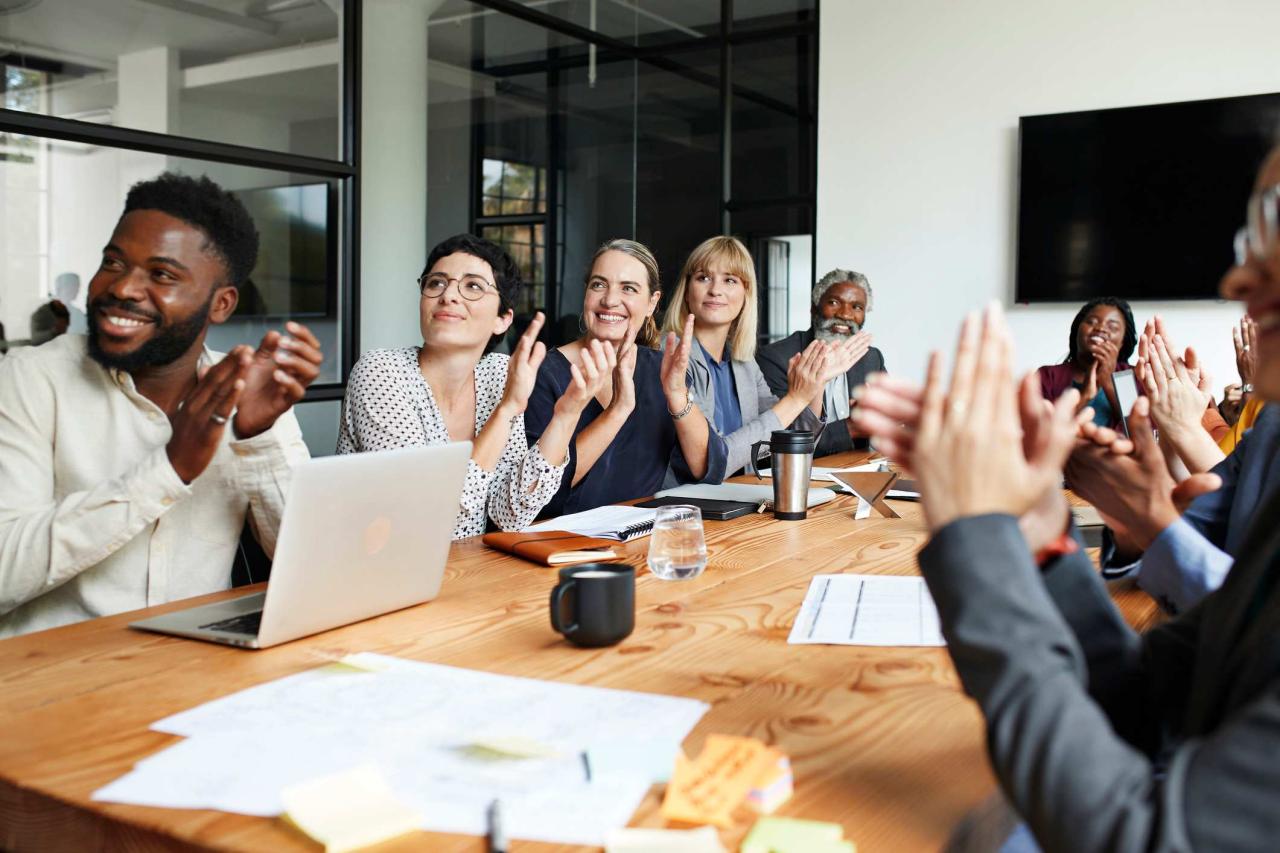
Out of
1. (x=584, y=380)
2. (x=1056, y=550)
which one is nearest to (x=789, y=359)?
(x=584, y=380)

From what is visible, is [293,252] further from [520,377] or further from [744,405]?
[520,377]

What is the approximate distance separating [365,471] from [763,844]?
70 cm

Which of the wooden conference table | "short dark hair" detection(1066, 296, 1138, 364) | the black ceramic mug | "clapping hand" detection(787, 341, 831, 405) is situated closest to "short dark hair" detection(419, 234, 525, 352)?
the wooden conference table

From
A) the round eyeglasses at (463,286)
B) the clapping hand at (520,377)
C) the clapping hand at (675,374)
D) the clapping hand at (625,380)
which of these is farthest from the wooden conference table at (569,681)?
the clapping hand at (675,374)

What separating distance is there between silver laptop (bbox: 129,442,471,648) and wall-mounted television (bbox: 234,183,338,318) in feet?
9.43

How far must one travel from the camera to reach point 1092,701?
0.77 m

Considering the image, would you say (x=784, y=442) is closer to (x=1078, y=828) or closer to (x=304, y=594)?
(x=304, y=594)

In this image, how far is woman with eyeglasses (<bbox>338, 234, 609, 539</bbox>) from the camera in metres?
2.23

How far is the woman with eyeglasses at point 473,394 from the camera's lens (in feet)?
7.30

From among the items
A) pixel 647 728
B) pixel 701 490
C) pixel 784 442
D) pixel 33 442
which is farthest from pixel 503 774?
pixel 701 490

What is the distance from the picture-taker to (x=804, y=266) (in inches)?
244

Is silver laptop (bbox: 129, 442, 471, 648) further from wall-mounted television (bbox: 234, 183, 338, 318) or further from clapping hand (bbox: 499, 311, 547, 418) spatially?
wall-mounted television (bbox: 234, 183, 338, 318)

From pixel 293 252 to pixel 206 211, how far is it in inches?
91.8

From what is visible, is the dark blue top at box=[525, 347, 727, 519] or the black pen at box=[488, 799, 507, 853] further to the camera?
the dark blue top at box=[525, 347, 727, 519]
